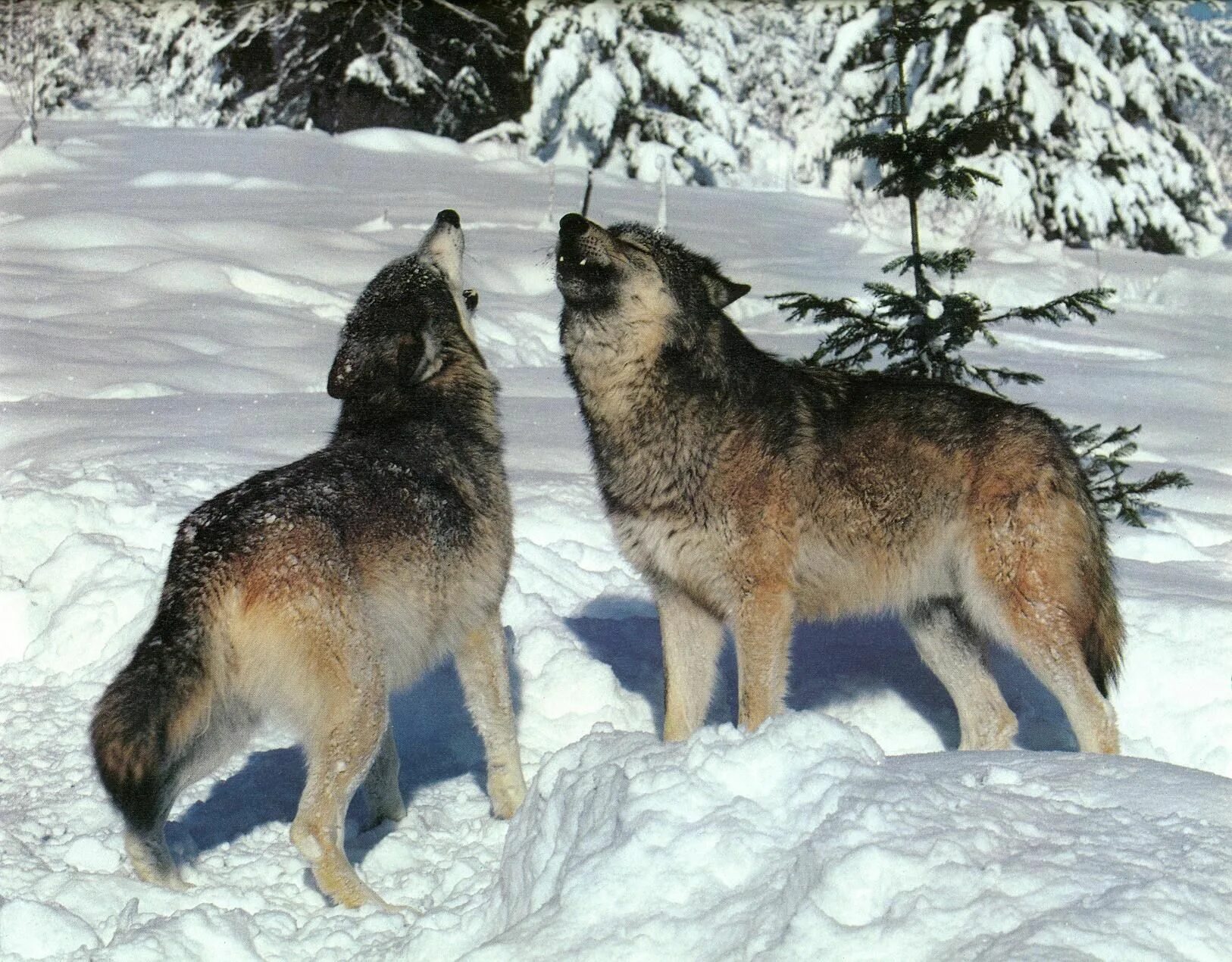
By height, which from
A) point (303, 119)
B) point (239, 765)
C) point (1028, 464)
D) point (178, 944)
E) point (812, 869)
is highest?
point (303, 119)

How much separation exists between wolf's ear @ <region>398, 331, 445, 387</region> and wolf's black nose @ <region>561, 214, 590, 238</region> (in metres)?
0.71

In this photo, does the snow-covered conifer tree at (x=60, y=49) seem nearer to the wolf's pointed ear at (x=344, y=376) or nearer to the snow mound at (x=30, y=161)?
the snow mound at (x=30, y=161)

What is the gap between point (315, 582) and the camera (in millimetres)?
3768

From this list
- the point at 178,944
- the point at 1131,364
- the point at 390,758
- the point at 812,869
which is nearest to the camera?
the point at 812,869

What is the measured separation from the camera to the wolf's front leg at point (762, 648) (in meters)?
4.79

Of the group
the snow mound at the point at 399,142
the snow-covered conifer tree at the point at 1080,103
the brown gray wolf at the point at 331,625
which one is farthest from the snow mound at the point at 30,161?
the brown gray wolf at the point at 331,625

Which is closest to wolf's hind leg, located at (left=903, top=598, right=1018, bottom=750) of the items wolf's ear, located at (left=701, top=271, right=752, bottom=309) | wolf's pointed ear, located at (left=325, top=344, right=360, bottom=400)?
wolf's ear, located at (left=701, top=271, right=752, bottom=309)

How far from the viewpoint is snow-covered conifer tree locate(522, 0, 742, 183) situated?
83.7 feet

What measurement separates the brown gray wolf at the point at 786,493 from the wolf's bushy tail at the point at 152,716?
1.99 metres

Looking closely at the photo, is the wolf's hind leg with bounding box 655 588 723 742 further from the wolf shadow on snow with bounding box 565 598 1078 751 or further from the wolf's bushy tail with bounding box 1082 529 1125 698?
the wolf's bushy tail with bounding box 1082 529 1125 698

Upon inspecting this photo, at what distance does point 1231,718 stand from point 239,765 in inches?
168

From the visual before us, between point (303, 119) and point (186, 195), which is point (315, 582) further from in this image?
point (303, 119)

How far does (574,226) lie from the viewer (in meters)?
4.75

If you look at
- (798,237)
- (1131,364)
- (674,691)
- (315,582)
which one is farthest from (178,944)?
(798,237)
